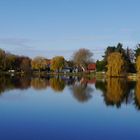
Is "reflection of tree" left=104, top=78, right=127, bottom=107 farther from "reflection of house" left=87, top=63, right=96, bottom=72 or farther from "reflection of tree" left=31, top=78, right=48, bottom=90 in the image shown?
"reflection of house" left=87, top=63, right=96, bottom=72

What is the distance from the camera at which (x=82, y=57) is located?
94125mm

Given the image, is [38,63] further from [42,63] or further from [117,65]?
[117,65]

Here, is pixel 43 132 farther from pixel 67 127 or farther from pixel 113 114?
pixel 113 114

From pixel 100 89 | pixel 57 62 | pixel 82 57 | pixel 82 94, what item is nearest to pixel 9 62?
pixel 57 62

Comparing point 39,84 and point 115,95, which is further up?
point 39,84

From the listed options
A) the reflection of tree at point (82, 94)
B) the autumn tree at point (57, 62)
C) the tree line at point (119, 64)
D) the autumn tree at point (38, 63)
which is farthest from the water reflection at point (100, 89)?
the autumn tree at point (38, 63)

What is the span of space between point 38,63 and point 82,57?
1448cm

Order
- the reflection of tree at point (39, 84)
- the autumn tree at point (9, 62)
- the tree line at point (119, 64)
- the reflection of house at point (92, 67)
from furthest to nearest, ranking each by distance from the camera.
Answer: the reflection of house at point (92, 67) < the autumn tree at point (9, 62) < the tree line at point (119, 64) < the reflection of tree at point (39, 84)

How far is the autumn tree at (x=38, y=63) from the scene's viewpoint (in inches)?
3947

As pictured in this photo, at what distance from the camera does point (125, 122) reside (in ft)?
44.3

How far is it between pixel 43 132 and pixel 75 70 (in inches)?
3731

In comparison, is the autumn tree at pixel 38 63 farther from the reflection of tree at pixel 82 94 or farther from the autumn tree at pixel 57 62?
the reflection of tree at pixel 82 94

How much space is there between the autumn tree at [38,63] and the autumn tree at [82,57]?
11.3m

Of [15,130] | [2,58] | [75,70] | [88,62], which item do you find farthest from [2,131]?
[75,70]
